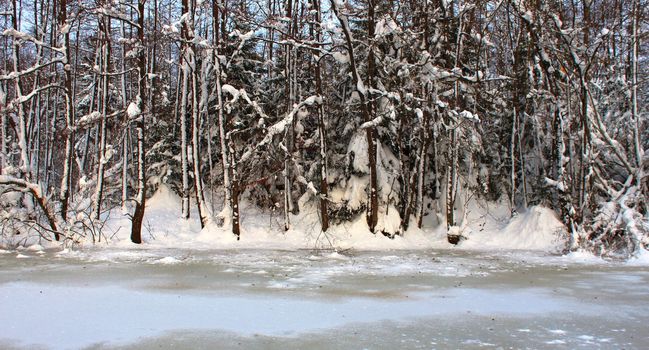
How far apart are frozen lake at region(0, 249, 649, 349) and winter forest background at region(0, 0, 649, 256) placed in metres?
4.84

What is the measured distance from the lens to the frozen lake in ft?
19.5

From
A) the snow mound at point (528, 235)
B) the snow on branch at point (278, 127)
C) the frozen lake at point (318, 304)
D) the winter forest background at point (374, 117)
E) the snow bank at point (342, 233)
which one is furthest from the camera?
the snow on branch at point (278, 127)

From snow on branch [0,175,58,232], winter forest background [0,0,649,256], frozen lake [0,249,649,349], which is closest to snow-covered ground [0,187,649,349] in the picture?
frozen lake [0,249,649,349]

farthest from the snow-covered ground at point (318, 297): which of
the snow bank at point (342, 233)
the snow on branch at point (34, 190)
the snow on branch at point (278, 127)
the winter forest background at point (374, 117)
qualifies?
the snow on branch at point (278, 127)

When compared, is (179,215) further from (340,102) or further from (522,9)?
(522,9)

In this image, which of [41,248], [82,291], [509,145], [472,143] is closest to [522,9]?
[472,143]

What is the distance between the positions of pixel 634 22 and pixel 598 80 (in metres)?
4.34

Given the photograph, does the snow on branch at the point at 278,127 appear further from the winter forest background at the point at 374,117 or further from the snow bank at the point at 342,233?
the snow bank at the point at 342,233

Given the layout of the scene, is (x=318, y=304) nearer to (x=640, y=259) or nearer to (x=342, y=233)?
(x=640, y=259)

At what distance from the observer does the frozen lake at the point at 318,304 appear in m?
5.94

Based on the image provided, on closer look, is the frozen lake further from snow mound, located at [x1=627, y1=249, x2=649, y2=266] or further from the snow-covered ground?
snow mound, located at [x1=627, y1=249, x2=649, y2=266]

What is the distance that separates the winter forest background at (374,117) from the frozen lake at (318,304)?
4.84 meters

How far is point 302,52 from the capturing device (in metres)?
22.8

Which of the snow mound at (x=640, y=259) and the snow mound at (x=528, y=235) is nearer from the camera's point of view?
the snow mound at (x=640, y=259)
